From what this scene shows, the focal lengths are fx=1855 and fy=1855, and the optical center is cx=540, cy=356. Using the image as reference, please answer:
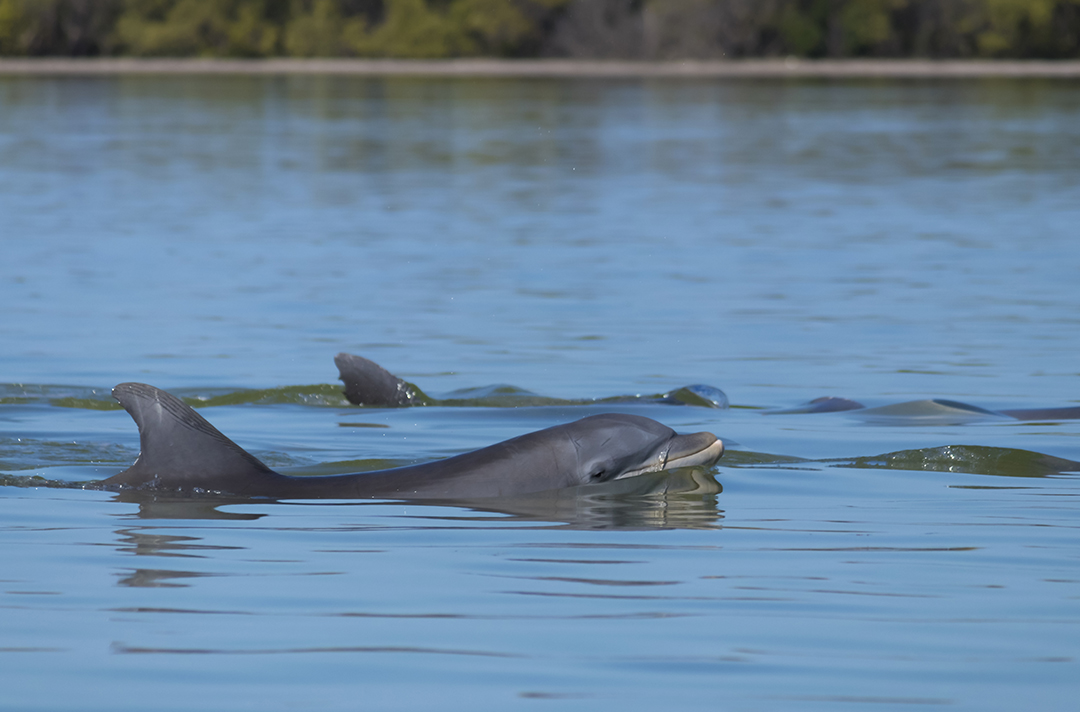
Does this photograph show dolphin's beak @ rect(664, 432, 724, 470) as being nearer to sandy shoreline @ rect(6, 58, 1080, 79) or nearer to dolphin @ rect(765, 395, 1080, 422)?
dolphin @ rect(765, 395, 1080, 422)

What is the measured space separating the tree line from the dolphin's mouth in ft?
339

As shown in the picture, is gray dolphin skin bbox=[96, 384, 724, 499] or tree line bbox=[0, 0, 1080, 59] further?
tree line bbox=[0, 0, 1080, 59]

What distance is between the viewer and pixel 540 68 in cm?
12019

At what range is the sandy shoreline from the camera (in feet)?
360

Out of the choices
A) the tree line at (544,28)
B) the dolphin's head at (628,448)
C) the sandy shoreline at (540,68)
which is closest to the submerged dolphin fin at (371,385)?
the dolphin's head at (628,448)

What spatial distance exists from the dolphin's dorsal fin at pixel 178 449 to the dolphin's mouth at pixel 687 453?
179 cm

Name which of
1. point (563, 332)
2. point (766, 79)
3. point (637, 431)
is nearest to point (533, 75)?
point (766, 79)

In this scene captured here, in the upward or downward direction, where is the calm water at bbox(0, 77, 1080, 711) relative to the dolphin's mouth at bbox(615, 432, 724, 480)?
downward

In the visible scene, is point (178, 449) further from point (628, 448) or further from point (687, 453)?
point (687, 453)

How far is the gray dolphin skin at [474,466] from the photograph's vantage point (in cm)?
842

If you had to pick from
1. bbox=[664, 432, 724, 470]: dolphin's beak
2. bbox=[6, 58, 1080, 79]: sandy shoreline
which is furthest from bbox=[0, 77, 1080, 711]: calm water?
bbox=[6, 58, 1080, 79]: sandy shoreline

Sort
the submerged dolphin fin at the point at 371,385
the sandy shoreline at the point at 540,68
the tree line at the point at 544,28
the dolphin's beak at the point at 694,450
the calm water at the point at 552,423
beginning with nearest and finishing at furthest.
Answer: the calm water at the point at 552,423
the dolphin's beak at the point at 694,450
the submerged dolphin fin at the point at 371,385
the sandy shoreline at the point at 540,68
the tree line at the point at 544,28

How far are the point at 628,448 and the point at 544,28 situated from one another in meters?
117

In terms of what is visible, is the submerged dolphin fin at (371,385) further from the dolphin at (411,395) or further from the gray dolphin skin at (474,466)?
the gray dolphin skin at (474,466)
